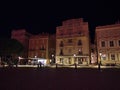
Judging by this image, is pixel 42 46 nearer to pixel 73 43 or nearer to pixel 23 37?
pixel 23 37

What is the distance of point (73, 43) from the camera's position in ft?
169

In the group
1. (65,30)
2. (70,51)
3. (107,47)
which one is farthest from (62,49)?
(107,47)

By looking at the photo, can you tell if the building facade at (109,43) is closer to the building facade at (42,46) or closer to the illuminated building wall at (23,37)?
the building facade at (42,46)

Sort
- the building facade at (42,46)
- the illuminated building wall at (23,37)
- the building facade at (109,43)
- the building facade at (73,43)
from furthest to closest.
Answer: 1. the illuminated building wall at (23,37)
2. the building facade at (42,46)
3. the building facade at (73,43)
4. the building facade at (109,43)

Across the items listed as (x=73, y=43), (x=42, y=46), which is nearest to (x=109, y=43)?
(x=73, y=43)

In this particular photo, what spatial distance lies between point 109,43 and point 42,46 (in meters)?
23.4

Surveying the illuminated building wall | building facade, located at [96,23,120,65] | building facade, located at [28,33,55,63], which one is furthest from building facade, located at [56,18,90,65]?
the illuminated building wall

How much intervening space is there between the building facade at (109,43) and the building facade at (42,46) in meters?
18.4

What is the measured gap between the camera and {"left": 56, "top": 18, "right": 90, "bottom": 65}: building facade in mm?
49781

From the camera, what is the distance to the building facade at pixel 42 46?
57531 mm

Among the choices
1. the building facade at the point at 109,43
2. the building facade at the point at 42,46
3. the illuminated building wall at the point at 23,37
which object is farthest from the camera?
the illuminated building wall at the point at 23,37

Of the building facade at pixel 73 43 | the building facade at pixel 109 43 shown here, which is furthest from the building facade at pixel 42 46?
the building facade at pixel 109 43

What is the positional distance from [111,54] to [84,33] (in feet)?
34.6
